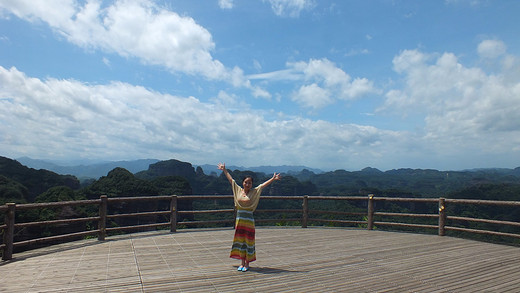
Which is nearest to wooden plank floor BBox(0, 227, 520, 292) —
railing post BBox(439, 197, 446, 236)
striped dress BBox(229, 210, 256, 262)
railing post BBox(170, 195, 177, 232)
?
striped dress BBox(229, 210, 256, 262)

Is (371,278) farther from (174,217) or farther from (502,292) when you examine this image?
(174,217)

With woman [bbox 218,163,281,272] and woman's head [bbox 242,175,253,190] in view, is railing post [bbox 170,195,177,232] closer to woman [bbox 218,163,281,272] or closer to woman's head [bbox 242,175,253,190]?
woman [bbox 218,163,281,272]

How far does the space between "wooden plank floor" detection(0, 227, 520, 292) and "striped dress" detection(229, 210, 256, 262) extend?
10.5 inches

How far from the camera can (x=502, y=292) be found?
4.48m

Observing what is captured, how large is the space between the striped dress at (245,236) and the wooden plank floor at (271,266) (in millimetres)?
268

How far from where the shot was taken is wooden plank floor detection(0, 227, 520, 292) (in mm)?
4613

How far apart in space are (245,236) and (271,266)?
2.53ft

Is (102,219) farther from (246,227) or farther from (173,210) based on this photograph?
(246,227)

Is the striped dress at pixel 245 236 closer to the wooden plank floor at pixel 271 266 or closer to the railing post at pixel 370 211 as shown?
the wooden plank floor at pixel 271 266

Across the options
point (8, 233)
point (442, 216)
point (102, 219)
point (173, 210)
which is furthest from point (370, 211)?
point (8, 233)

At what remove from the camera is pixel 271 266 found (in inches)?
220

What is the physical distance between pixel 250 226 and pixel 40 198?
3398 cm

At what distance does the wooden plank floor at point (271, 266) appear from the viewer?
4613 millimetres

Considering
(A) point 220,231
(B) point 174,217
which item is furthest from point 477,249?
(B) point 174,217
